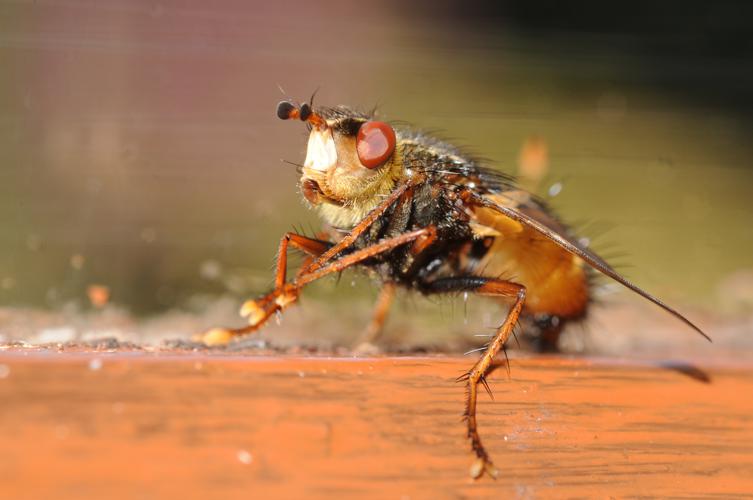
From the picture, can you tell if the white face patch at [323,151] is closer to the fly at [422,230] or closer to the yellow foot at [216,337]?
the fly at [422,230]

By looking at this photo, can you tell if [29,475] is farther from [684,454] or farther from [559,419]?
[684,454]

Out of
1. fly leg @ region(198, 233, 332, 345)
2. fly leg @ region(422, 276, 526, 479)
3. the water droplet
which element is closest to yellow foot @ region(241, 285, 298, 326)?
fly leg @ region(198, 233, 332, 345)

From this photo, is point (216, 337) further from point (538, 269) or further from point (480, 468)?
point (538, 269)

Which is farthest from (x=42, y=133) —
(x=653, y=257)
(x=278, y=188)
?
(x=653, y=257)

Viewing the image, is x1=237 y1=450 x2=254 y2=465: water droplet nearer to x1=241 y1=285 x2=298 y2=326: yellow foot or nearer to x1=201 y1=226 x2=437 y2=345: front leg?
x1=201 y1=226 x2=437 y2=345: front leg

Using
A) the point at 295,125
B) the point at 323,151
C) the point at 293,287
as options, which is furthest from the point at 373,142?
the point at 295,125
